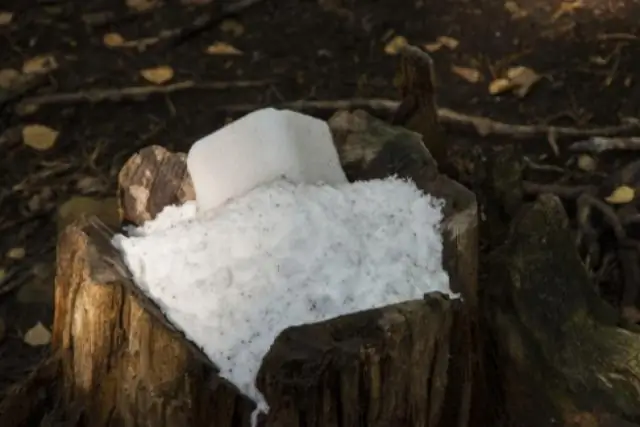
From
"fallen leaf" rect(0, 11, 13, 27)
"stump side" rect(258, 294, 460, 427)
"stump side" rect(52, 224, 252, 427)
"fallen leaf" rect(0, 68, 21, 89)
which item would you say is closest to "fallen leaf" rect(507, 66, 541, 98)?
"fallen leaf" rect(0, 68, 21, 89)

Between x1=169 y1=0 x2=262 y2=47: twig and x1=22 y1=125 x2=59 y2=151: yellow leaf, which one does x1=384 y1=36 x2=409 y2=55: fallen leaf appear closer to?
x1=169 y1=0 x2=262 y2=47: twig

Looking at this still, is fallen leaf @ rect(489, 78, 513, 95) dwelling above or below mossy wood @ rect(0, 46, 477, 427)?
below

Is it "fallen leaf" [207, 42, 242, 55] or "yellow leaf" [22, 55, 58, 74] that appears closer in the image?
"yellow leaf" [22, 55, 58, 74]

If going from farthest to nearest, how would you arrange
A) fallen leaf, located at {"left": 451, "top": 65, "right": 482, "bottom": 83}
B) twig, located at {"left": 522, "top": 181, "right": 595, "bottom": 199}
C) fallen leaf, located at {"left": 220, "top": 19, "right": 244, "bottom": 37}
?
fallen leaf, located at {"left": 220, "top": 19, "right": 244, "bottom": 37}, fallen leaf, located at {"left": 451, "top": 65, "right": 482, "bottom": 83}, twig, located at {"left": 522, "top": 181, "right": 595, "bottom": 199}

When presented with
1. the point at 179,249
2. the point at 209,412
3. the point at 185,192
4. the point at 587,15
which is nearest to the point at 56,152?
the point at 185,192

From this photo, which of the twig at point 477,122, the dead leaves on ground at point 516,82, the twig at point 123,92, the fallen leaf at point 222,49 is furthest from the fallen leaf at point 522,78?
the fallen leaf at point 222,49

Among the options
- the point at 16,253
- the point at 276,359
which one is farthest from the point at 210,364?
the point at 16,253
